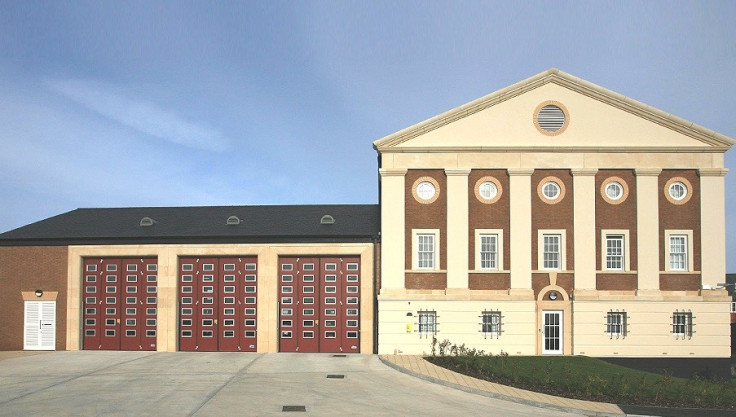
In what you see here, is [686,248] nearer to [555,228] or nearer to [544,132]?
[555,228]

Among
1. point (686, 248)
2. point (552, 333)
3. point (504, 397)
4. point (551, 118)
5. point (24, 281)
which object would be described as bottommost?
point (504, 397)

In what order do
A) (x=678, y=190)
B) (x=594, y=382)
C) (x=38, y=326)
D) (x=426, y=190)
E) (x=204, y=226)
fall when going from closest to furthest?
(x=594, y=382)
(x=678, y=190)
(x=426, y=190)
(x=38, y=326)
(x=204, y=226)

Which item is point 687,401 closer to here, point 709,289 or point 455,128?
point 709,289

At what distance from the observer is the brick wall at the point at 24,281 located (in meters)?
32.0

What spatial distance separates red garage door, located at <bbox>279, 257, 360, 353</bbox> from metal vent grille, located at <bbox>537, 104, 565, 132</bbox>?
34.7 ft

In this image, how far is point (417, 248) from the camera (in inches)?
1211

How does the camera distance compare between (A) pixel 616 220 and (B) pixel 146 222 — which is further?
(B) pixel 146 222

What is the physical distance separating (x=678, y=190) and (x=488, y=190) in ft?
28.2

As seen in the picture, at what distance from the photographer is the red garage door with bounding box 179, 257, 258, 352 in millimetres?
31828

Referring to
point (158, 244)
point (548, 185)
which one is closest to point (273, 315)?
point (158, 244)

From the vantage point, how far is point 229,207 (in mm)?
37469

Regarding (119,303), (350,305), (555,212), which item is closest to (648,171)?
(555,212)

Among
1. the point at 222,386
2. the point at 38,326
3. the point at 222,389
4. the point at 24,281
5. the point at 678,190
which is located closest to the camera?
the point at 222,389

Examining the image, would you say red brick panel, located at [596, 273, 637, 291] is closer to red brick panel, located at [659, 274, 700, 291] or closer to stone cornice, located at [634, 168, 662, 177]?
red brick panel, located at [659, 274, 700, 291]
